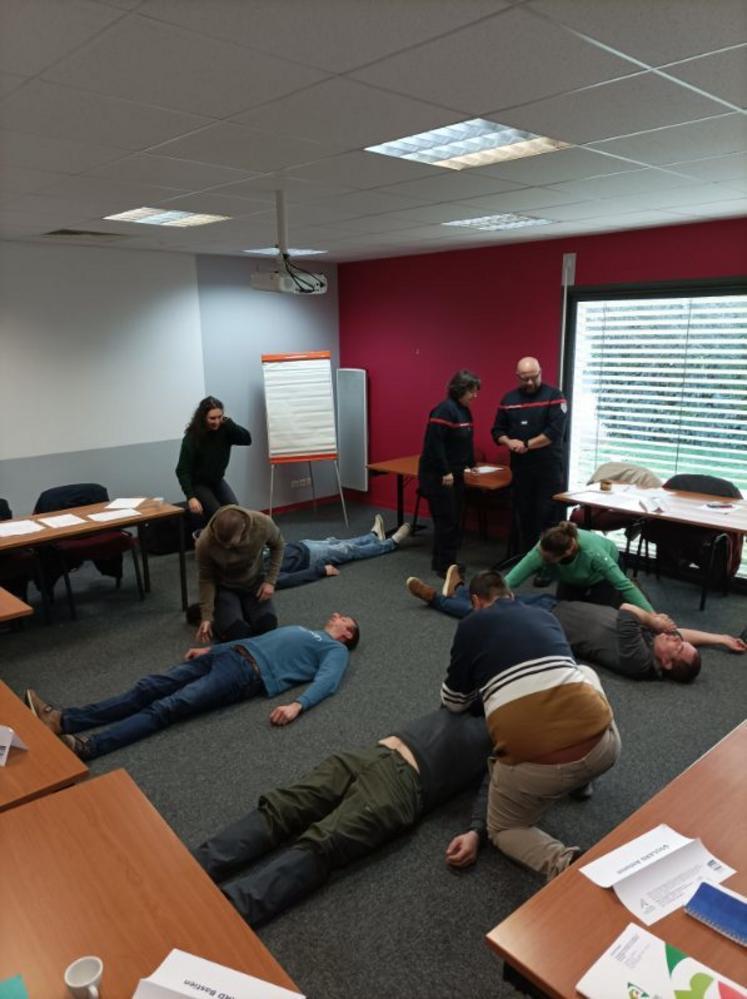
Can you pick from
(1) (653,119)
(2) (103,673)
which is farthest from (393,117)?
(2) (103,673)

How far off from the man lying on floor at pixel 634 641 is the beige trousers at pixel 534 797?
1.48 meters

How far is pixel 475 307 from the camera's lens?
6.43 metres

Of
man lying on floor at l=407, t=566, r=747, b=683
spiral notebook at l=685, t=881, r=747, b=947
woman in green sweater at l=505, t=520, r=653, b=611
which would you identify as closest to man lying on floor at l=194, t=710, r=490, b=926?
spiral notebook at l=685, t=881, r=747, b=947

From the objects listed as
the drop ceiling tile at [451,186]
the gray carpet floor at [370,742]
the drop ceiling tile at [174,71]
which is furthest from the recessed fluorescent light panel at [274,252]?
the drop ceiling tile at [174,71]

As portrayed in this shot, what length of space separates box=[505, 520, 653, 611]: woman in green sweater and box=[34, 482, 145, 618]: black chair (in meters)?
2.82

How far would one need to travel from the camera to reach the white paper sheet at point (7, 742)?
195 centimetres

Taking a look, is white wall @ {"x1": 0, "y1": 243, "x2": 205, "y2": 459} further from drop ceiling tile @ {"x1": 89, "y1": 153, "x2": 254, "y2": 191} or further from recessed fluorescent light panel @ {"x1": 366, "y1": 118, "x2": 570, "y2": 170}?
recessed fluorescent light panel @ {"x1": 366, "y1": 118, "x2": 570, "y2": 170}

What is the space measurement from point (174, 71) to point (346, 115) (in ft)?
2.02

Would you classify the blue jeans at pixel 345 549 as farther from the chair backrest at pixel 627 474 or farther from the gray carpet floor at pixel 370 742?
the chair backrest at pixel 627 474

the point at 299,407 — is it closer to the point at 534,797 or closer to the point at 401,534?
the point at 401,534

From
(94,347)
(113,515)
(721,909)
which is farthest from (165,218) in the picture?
(721,909)

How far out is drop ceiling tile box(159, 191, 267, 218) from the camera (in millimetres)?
3713

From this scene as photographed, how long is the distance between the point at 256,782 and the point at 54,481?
3946mm

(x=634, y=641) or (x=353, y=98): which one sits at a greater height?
(x=353, y=98)
